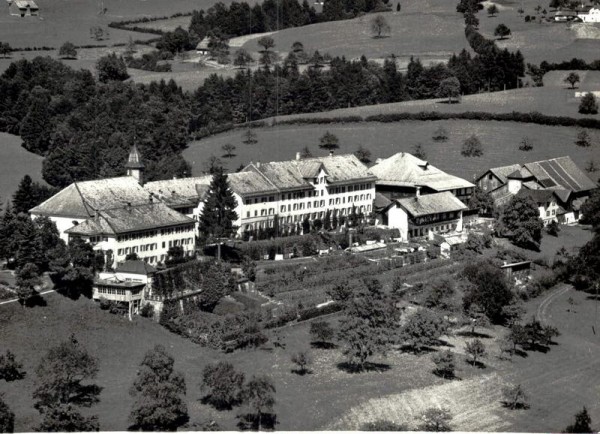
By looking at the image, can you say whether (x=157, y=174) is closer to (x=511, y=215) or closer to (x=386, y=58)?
(x=511, y=215)

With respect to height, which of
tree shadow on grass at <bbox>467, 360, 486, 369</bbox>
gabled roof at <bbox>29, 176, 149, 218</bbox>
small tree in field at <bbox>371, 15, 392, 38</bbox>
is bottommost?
tree shadow on grass at <bbox>467, 360, 486, 369</bbox>

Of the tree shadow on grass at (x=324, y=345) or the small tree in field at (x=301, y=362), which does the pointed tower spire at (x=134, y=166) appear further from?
the small tree in field at (x=301, y=362)

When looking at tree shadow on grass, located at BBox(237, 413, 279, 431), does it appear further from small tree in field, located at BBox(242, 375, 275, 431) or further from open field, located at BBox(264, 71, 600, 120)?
open field, located at BBox(264, 71, 600, 120)

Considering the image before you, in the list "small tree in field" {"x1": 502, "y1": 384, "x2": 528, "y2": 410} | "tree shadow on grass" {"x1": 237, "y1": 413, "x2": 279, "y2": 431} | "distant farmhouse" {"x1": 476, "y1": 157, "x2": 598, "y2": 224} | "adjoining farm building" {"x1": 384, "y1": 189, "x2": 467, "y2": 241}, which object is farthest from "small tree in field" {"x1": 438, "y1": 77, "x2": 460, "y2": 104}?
"tree shadow on grass" {"x1": 237, "y1": 413, "x2": 279, "y2": 431}

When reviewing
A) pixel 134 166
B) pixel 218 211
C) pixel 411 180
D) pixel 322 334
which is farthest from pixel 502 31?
pixel 322 334

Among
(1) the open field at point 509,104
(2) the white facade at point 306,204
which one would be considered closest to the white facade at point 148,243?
(2) the white facade at point 306,204

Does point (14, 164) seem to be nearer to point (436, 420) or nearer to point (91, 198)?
point (91, 198)
